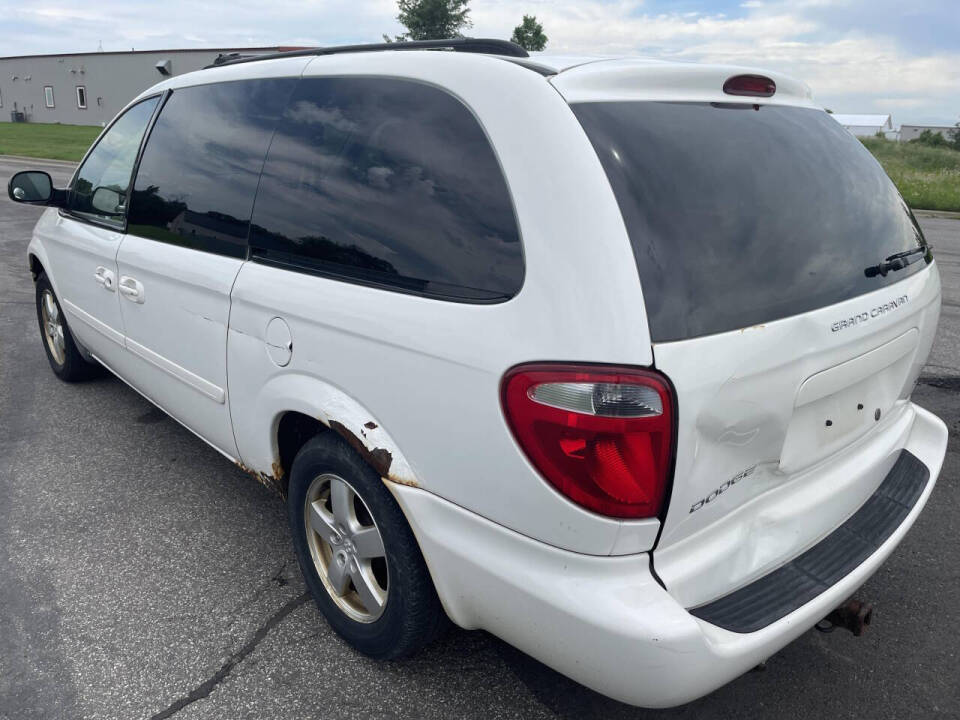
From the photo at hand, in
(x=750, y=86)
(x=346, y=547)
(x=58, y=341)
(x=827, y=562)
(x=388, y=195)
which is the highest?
(x=750, y=86)

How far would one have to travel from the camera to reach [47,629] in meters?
2.49

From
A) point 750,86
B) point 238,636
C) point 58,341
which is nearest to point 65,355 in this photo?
point 58,341

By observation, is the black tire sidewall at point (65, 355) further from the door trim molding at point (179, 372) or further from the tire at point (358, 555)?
the tire at point (358, 555)

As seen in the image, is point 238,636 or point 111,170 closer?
point 238,636

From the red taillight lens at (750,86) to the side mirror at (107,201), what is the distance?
104 inches

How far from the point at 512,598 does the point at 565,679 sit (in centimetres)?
70

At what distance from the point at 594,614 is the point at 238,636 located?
141cm

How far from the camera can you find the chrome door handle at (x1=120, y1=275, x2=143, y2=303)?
3.09m

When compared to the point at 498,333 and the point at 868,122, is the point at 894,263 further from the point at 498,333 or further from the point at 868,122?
the point at 868,122

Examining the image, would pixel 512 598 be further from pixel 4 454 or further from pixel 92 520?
pixel 4 454

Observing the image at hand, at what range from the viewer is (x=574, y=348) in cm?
158

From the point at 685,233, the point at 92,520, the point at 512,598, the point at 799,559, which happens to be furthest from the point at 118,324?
the point at 799,559

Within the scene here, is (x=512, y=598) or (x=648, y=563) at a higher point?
(x=648, y=563)

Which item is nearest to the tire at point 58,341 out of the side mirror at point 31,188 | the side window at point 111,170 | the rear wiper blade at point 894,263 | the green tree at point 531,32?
the side mirror at point 31,188
